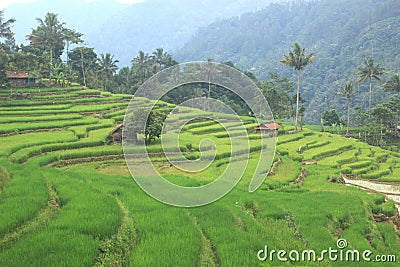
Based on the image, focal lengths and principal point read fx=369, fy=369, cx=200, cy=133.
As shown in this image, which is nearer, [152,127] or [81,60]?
[152,127]

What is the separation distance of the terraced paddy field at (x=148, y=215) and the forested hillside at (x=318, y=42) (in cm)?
5114

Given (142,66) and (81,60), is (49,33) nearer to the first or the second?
(81,60)

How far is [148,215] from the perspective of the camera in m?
6.70

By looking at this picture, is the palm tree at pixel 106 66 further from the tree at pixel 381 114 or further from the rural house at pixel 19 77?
the tree at pixel 381 114

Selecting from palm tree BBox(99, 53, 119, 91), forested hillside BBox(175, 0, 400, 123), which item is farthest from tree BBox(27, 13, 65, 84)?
forested hillside BBox(175, 0, 400, 123)

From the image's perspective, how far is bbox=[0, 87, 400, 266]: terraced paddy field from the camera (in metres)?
5.05

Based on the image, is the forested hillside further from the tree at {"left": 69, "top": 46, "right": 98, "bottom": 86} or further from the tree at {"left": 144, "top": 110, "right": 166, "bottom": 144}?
the tree at {"left": 144, "top": 110, "right": 166, "bottom": 144}

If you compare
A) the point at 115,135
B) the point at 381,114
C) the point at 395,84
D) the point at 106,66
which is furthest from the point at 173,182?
the point at 395,84

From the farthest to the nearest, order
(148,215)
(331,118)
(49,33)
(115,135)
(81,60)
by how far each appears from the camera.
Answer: (331,118), (81,60), (49,33), (115,135), (148,215)

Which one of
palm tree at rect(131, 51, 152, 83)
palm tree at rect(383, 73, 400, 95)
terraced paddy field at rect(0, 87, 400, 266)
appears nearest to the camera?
terraced paddy field at rect(0, 87, 400, 266)

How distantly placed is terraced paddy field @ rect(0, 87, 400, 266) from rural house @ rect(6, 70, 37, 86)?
Answer: 14.2 metres

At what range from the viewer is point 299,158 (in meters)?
20.3

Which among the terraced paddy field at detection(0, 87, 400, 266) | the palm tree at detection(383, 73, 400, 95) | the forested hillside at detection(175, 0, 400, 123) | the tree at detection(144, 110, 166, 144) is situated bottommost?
the terraced paddy field at detection(0, 87, 400, 266)

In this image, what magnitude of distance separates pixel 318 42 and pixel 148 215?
354 feet
